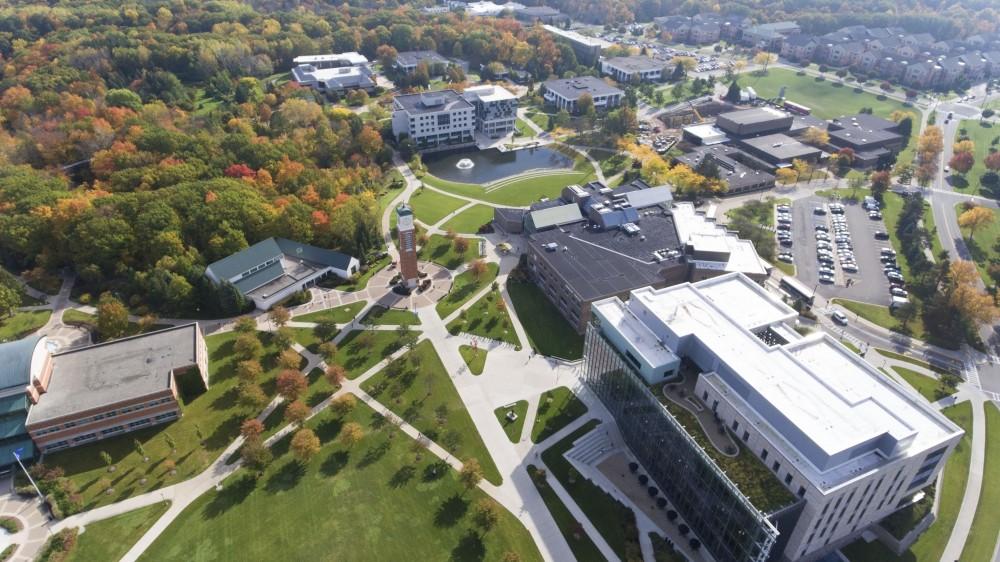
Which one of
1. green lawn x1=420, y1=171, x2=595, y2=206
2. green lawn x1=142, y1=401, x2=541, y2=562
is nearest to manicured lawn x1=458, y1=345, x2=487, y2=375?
green lawn x1=142, y1=401, x2=541, y2=562

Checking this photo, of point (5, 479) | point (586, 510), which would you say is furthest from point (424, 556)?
point (5, 479)

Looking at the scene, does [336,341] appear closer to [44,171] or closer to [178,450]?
[178,450]

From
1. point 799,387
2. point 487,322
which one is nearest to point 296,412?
point 487,322

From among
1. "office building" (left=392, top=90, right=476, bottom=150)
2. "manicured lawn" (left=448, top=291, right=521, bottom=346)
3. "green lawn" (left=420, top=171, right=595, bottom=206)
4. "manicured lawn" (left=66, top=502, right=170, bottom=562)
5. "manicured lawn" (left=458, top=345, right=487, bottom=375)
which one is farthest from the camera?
"office building" (left=392, top=90, right=476, bottom=150)

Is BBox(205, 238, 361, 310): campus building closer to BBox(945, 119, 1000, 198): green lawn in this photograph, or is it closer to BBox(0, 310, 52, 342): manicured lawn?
BBox(0, 310, 52, 342): manicured lawn

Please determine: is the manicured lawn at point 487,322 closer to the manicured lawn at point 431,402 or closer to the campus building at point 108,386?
the manicured lawn at point 431,402

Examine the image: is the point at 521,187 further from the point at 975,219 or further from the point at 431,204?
the point at 975,219

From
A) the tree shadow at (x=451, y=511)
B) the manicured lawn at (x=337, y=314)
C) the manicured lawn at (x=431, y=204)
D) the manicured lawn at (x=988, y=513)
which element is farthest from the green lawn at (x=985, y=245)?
the manicured lawn at (x=337, y=314)
